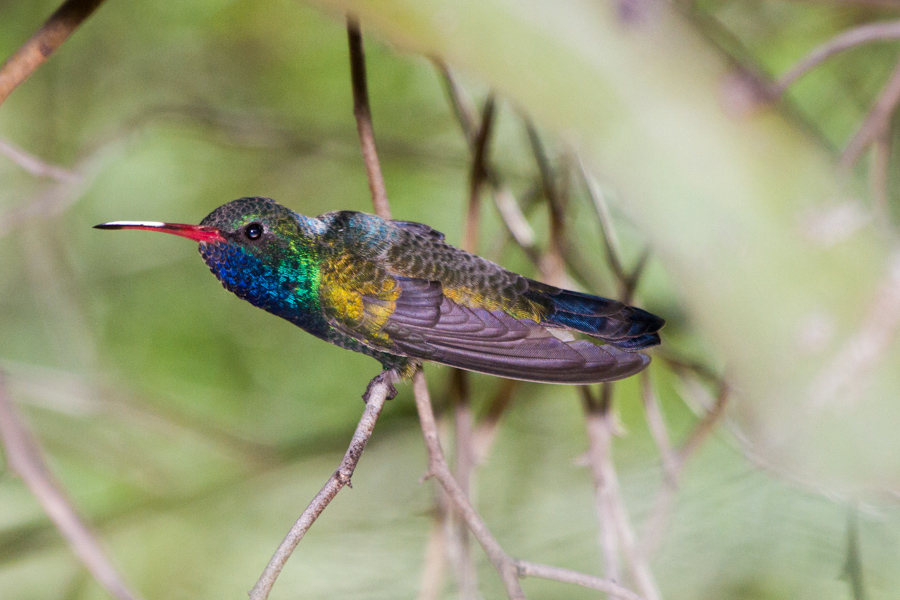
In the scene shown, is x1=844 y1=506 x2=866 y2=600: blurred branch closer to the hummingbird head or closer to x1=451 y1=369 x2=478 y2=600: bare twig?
x1=451 y1=369 x2=478 y2=600: bare twig

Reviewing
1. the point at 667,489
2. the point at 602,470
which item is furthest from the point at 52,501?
the point at 667,489

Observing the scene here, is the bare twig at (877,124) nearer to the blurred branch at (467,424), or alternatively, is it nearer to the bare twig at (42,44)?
the blurred branch at (467,424)

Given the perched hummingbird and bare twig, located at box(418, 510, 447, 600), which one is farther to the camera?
bare twig, located at box(418, 510, 447, 600)

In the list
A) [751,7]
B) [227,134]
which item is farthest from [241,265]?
[751,7]

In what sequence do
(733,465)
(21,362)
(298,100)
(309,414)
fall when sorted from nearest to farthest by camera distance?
1. (733,465)
2. (21,362)
3. (309,414)
4. (298,100)

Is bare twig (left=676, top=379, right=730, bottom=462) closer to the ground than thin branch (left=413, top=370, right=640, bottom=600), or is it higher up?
higher up

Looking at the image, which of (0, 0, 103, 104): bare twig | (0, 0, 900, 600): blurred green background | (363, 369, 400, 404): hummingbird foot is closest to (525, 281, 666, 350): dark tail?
(363, 369, 400, 404): hummingbird foot

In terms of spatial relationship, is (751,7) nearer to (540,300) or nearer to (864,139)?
(864,139)
